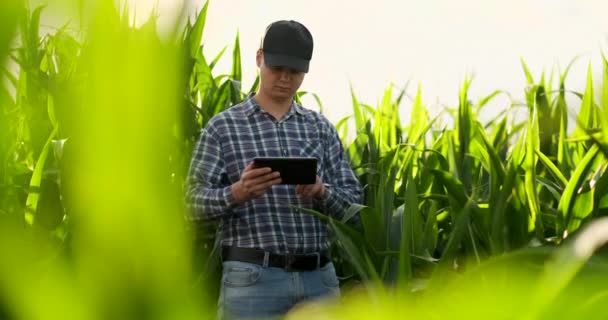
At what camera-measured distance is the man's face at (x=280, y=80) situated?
81.4 inches

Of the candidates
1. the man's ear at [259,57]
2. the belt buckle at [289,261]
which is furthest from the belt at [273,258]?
the man's ear at [259,57]

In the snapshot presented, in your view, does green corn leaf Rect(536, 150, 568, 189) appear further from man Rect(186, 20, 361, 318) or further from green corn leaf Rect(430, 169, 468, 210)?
man Rect(186, 20, 361, 318)

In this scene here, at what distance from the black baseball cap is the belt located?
1.29ft

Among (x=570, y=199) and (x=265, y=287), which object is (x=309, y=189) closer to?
(x=265, y=287)

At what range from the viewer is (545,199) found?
2.30 metres

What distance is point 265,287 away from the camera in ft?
6.55

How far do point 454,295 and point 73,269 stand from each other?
6cm

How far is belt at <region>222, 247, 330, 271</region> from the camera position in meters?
2.03

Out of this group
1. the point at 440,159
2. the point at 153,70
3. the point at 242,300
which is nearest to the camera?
the point at 153,70

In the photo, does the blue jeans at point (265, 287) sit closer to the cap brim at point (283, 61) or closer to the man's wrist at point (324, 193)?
the man's wrist at point (324, 193)

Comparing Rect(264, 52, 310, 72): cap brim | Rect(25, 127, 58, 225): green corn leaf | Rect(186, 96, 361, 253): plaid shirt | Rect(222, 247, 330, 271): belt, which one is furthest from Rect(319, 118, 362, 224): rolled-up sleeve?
Rect(25, 127, 58, 225): green corn leaf

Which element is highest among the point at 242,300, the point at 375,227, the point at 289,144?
the point at 289,144

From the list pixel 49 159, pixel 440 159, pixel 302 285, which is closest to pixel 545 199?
pixel 440 159

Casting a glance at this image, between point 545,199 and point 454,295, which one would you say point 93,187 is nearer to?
point 454,295
